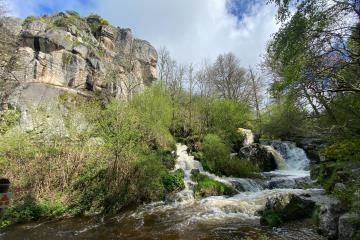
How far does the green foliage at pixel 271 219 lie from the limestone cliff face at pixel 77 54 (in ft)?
65.3

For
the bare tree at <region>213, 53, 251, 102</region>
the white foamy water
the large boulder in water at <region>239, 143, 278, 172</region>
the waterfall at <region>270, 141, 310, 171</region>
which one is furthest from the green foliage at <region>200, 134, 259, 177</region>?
the bare tree at <region>213, 53, 251, 102</region>

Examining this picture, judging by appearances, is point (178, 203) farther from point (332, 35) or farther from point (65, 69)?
point (65, 69)

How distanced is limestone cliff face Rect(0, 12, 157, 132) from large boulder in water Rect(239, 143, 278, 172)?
1202 centimetres

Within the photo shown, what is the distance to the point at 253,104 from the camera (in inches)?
1588

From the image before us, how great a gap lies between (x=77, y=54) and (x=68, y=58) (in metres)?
1.35

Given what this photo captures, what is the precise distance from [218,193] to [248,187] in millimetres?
2360

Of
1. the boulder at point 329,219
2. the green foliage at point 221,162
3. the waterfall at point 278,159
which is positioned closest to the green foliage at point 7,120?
the boulder at point 329,219

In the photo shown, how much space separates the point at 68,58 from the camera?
31.9 meters

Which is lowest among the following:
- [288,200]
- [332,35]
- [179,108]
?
[288,200]

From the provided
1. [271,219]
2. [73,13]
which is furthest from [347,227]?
[73,13]

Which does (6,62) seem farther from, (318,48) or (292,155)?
(292,155)

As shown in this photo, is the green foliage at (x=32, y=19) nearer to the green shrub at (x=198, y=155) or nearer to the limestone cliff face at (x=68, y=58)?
the limestone cliff face at (x=68, y=58)

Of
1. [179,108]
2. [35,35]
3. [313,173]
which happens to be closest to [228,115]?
[179,108]

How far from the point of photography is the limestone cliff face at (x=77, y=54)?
29.9 m
